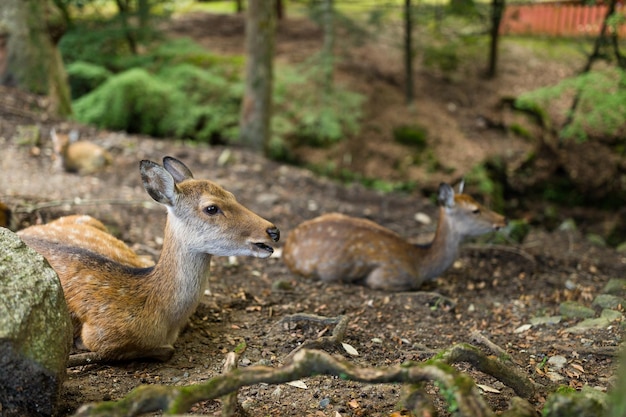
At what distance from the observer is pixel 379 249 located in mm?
6574

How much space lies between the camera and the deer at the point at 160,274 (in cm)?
427

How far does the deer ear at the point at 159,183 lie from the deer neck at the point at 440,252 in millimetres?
3166

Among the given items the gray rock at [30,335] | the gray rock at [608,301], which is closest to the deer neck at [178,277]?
the gray rock at [30,335]

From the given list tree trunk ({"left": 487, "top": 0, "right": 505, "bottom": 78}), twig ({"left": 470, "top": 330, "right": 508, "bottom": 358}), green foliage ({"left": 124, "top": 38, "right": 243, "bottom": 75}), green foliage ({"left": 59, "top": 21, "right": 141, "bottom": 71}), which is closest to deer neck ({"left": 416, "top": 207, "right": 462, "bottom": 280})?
twig ({"left": 470, "top": 330, "right": 508, "bottom": 358})

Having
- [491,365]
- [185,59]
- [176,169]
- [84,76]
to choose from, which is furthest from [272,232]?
[185,59]

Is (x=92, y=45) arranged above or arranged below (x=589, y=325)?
above

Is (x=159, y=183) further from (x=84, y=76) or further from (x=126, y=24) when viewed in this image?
(x=126, y=24)

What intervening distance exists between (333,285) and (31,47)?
6.91m

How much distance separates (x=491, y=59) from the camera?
15.0 meters

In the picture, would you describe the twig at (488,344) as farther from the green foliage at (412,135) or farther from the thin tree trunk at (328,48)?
the green foliage at (412,135)

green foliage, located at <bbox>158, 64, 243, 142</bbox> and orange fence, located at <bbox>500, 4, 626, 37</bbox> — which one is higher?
orange fence, located at <bbox>500, 4, 626, 37</bbox>

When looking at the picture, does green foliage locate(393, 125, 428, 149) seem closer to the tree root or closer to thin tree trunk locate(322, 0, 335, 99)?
thin tree trunk locate(322, 0, 335, 99)

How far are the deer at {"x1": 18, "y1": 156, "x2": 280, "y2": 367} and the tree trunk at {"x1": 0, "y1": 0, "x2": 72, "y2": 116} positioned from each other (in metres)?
6.80

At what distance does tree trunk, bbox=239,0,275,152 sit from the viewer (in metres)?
10.3
